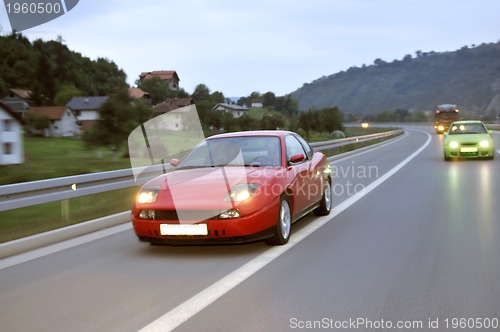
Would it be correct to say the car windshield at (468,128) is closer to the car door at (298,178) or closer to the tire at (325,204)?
the tire at (325,204)

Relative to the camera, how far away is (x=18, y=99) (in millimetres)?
112188

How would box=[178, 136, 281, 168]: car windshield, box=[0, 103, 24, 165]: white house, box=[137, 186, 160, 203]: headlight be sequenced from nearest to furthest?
box=[137, 186, 160, 203]: headlight, box=[178, 136, 281, 168]: car windshield, box=[0, 103, 24, 165]: white house

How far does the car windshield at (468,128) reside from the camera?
2100 cm

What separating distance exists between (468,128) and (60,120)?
332 ft

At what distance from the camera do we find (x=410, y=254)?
6.22m

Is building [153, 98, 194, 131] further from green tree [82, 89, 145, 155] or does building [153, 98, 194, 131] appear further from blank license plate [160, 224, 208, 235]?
green tree [82, 89, 145, 155]

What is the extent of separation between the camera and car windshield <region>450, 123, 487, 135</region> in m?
21.0

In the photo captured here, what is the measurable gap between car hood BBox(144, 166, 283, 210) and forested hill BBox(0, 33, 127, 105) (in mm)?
113399

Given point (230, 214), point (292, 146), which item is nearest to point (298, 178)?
point (292, 146)

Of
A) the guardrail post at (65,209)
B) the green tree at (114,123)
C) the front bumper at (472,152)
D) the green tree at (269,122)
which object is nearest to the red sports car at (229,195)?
the guardrail post at (65,209)

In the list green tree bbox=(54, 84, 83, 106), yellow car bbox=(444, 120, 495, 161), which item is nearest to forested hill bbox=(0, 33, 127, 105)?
green tree bbox=(54, 84, 83, 106)

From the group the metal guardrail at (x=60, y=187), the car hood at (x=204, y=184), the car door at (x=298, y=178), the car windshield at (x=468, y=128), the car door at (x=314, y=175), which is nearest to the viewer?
the car hood at (x=204, y=184)

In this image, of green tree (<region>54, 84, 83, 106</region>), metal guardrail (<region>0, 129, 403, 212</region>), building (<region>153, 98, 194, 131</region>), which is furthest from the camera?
green tree (<region>54, 84, 83, 106</region>)

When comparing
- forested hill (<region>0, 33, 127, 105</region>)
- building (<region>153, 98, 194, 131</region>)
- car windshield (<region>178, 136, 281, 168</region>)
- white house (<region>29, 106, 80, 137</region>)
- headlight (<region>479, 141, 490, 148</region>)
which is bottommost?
headlight (<region>479, 141, 490, 148</region>)
